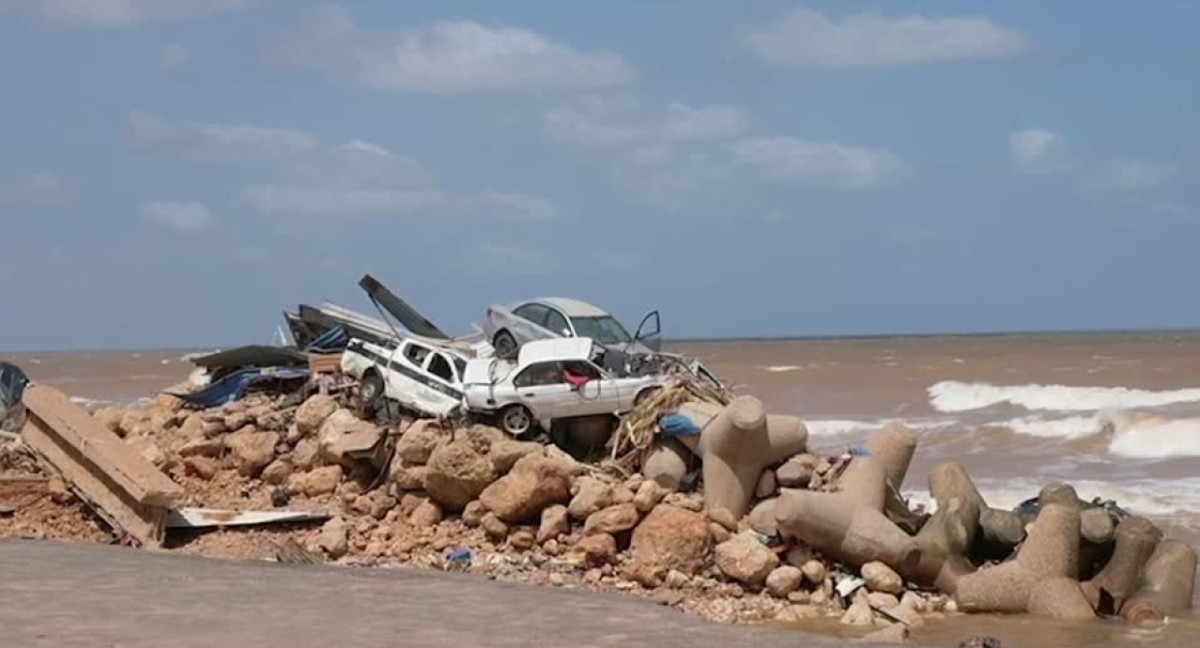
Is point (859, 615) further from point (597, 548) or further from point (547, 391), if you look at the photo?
point (547, 391)

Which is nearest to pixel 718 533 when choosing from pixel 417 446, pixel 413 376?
pixel 417 446

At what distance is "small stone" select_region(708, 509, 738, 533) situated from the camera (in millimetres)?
15352

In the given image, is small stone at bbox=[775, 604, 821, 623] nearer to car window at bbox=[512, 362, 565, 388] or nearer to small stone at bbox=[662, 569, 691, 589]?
small stone at bbox=[662, 569, 691, 589]

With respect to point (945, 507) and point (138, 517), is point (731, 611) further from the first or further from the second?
point (138, 517)

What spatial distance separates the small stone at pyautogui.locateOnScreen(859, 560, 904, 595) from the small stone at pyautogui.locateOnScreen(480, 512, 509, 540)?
11.8 feet

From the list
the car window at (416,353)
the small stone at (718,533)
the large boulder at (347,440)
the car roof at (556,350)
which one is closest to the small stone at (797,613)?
the small stone at (718,533)

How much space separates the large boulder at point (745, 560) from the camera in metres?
14.4

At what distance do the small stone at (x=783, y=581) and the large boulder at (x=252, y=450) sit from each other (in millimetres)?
6658

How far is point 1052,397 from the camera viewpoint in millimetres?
42531

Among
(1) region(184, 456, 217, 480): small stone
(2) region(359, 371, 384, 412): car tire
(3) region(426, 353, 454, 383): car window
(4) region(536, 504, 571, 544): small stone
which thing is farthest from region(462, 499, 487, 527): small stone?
(1) region(184, 456, 217, 480): small stone

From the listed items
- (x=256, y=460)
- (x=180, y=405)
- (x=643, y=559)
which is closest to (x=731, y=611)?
(x=643, y=559)

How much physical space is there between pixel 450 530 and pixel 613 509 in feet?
6.20

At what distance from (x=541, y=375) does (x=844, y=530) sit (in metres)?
4.22

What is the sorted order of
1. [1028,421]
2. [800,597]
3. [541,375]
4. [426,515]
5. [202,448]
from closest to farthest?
1. [800,597]
2. [426,515]
3. [541,375]
4. [202,448]
5. [1028,421]
